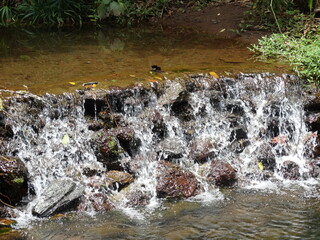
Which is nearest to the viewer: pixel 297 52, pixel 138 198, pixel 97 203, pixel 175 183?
pixel 97 203

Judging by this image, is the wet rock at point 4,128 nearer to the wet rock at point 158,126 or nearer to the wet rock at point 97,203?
the wet rock at point 97,203

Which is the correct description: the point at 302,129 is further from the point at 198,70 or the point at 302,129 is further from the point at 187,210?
the point at 187,210

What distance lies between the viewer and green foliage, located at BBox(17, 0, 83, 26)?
40.8 ft

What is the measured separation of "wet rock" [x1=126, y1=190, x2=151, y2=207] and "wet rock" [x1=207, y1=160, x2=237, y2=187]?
0.89 metres

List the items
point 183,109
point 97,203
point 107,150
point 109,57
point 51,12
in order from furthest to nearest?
point 51,12 → point 109,57 → point 183,109 → point 107,150 → point 97,203

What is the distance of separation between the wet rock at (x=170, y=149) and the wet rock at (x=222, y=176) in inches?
19.5

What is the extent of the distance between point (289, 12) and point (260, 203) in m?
6.20

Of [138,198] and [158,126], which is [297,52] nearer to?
[158,126]

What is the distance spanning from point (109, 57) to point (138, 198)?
3740 mm

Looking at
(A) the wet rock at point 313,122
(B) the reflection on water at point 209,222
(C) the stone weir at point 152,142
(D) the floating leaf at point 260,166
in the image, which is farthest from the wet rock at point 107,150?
(A) the wet rock at point 313,122

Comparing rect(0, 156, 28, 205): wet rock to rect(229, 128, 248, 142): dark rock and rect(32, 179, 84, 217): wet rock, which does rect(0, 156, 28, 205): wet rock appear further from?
rect(229, 128, 248, 142): dark rock

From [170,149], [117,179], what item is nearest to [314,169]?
[170,149]

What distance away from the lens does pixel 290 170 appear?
20.0 ft

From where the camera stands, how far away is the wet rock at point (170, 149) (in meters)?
6.08
